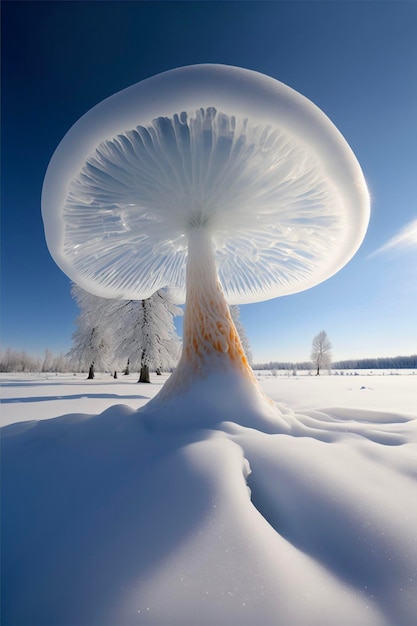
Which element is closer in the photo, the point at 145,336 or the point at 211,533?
the point at 211,533

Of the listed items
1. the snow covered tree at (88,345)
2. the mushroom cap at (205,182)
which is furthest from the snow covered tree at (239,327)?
the mushroom cap at (205,182)

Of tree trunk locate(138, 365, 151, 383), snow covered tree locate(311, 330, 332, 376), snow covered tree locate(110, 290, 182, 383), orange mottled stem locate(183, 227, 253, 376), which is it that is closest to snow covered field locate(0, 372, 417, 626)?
orange mottled stem locate(183, 227, 253, 376)

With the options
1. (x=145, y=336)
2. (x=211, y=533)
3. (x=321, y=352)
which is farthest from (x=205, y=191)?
(x=321, y=352)

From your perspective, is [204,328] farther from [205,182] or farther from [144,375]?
[144,375]

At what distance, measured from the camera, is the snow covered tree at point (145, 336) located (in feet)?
42.3

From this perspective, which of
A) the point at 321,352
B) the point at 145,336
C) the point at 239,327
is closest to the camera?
the point at 145,336

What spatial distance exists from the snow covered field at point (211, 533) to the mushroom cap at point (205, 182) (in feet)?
6.63

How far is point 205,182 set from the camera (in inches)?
102

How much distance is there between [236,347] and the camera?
267 centimetres

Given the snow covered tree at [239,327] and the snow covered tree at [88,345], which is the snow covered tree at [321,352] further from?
the snow covered tree at [88,345]

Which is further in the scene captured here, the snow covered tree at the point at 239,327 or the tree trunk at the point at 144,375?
the snow covered tree at the point at 239,327

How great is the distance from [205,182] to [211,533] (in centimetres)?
263

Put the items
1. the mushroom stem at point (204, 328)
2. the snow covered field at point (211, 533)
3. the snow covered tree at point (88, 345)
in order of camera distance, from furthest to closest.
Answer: the snow covered tree at point (88, 345) < the mushroom stem at point (204, 328) < the snow covered field at point (211, 533)

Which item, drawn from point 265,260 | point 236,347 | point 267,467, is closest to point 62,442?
point 267,467
